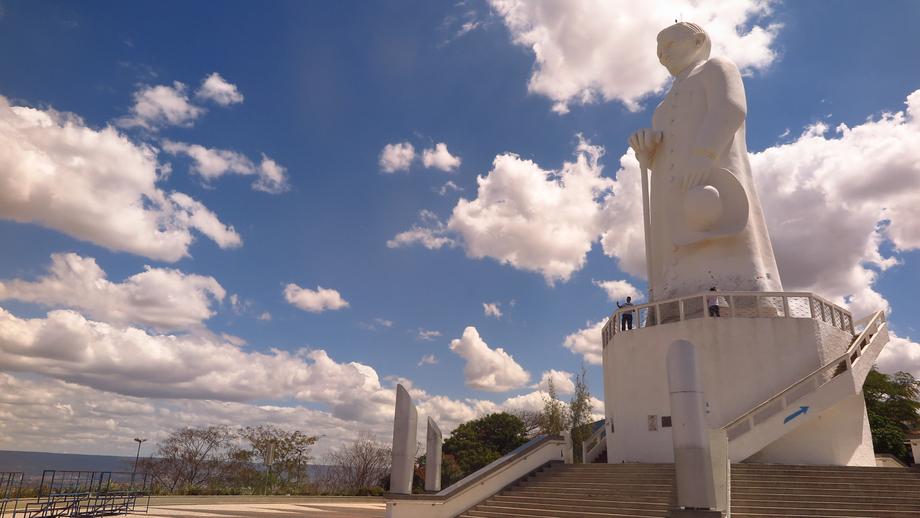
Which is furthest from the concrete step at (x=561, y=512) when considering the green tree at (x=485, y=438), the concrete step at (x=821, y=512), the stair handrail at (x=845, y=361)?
the green tree at (x=485, y=438)

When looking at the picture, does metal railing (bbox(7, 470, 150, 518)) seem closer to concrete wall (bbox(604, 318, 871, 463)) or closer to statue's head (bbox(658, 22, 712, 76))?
concrete wall (bbox(604, 318, 871, 463))

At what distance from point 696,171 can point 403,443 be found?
1354 centimetres

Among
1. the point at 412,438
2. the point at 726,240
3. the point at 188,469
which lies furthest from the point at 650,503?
the point at 188,469

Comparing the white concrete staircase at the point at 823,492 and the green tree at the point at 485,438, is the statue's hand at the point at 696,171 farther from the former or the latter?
the green tree at the point at 485,438

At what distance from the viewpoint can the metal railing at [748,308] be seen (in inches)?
668

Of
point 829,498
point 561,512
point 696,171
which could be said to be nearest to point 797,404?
point 829,498

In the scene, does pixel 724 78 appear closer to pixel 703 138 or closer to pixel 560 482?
pixel 703 138

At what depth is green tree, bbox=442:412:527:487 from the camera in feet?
130

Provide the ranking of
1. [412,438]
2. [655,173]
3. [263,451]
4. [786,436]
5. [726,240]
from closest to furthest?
[412,438], [786,436], [726,240], [655,173], [263,451]

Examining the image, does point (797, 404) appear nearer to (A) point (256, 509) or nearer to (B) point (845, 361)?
(B) point (845, 361)

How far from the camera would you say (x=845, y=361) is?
51.4ft

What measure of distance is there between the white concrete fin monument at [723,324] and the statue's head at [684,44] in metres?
0.08

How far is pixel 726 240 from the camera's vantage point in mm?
19656

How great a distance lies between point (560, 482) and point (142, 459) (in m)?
28.4
